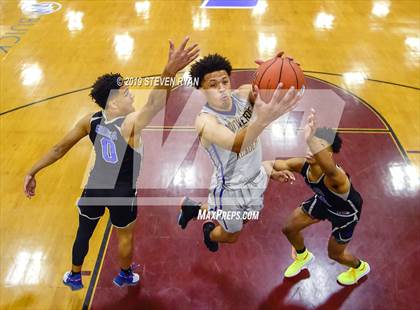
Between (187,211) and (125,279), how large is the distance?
97cm

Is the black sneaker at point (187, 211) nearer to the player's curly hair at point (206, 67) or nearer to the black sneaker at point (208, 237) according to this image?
the black sneaker at point (208, 237)

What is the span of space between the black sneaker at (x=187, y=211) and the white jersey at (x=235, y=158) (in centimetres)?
65

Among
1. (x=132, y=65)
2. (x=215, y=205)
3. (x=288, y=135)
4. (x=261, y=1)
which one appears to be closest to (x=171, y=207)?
(x=215, y=205)

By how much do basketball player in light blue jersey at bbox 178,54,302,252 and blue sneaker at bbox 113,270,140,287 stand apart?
82 centimetres

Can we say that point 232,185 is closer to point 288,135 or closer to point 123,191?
point 123,191

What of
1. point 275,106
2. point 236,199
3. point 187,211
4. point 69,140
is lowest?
point 187,211

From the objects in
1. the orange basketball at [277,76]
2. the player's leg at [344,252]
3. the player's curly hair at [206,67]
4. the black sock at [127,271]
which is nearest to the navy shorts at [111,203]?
the black sock at [127,271]

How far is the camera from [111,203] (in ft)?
11.8

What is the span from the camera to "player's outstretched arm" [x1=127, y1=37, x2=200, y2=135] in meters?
2.85

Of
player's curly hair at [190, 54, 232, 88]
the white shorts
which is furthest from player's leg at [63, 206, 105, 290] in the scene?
player's curly hair at [190, 54, 232, 88]

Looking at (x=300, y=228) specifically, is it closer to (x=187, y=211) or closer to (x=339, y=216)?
(x=339, y=216)

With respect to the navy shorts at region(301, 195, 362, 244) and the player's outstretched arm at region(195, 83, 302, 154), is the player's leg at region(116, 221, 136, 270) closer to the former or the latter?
the player's outstretched arm at region(195, 83, 302, 154)

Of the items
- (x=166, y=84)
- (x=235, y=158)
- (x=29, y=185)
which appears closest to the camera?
(x=166, y=84)

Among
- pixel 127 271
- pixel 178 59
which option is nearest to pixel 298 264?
pixel 127 271
